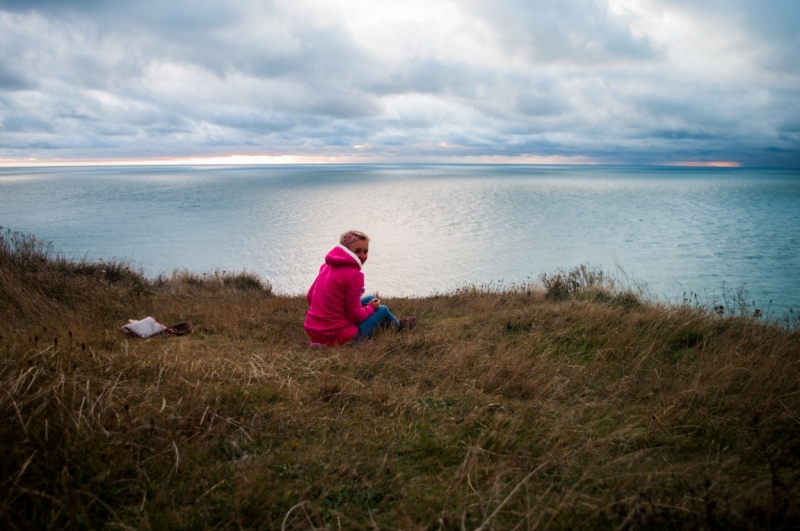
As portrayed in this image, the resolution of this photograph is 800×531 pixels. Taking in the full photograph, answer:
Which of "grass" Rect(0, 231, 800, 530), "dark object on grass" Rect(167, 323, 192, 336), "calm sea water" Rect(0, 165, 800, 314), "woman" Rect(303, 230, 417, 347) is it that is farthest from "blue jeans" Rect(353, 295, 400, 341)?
"calm sea water" Rect(0, 165, 800, 314)

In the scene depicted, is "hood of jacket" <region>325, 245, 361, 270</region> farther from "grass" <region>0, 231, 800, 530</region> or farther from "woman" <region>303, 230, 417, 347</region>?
"grass" <region>0, 231, 800, 530</region>

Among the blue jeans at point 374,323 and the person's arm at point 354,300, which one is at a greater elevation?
the person's arm at point 354,300

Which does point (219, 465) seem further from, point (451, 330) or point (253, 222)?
point (253, 222)

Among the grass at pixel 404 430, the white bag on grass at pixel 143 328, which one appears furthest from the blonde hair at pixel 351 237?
the white bag on grass at pixel 143 328

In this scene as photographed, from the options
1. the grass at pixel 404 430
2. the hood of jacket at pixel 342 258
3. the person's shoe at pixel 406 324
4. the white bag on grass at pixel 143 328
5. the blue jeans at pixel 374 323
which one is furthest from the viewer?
the person's shoe at pixel 406 324

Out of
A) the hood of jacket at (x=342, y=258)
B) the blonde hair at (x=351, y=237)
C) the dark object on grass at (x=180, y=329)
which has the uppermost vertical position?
the blonde hair at (x=351, y=237)

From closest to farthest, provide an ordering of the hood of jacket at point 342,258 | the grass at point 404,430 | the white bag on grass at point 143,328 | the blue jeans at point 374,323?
the grass at point 404,430 → the hood of jacket at point 342,258 → the white bag on grass at point 143,328 → the blue jeans at point 374,323

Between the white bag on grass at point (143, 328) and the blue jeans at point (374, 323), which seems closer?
the white bag on grass at point (143, 328)

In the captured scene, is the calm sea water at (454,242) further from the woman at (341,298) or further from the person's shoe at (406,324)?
the woman at (341,298)

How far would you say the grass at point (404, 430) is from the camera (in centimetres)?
278

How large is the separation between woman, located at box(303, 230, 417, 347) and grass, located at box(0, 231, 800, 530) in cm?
40

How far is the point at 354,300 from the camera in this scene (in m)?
6.47

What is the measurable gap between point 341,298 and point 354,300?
18cm

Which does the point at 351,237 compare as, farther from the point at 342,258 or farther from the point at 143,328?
the point at 143,328
